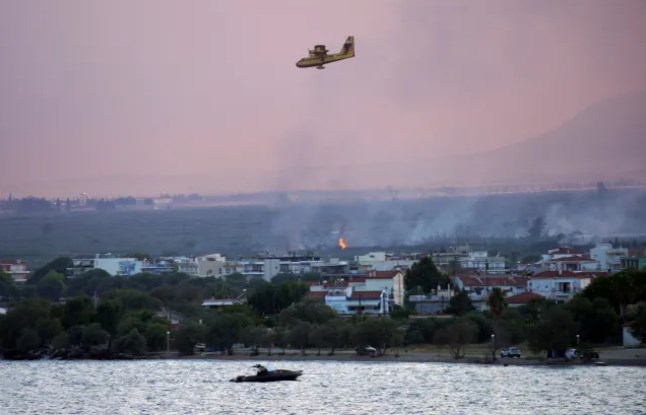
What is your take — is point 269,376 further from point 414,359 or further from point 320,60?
point 320,60

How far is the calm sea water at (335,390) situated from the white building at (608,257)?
3746 centimetres

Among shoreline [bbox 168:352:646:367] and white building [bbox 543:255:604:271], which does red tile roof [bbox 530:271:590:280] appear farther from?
shoreline [bbox 168:352:646:367]

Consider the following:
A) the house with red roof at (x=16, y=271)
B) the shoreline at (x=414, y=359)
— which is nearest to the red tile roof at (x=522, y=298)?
the shoreline at (x=414, y=359)

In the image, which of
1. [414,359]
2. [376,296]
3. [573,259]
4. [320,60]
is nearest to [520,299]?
[376,296]

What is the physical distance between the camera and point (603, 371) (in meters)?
51.3

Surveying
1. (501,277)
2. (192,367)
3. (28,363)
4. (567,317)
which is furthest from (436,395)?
(501,277)

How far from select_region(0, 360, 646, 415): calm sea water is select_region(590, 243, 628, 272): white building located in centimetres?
3746

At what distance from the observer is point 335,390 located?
1889 inches

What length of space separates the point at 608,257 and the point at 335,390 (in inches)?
2001

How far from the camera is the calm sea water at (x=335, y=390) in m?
43.1

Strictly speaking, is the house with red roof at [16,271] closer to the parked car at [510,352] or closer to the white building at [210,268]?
the white building at [210,268]

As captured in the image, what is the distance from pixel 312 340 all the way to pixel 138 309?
15486mm

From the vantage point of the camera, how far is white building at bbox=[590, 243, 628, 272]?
305 ft

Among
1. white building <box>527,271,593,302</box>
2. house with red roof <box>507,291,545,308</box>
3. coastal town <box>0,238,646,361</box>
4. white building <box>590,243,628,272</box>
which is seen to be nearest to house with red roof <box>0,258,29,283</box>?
coastal town <box>0,238,646,361</box>
